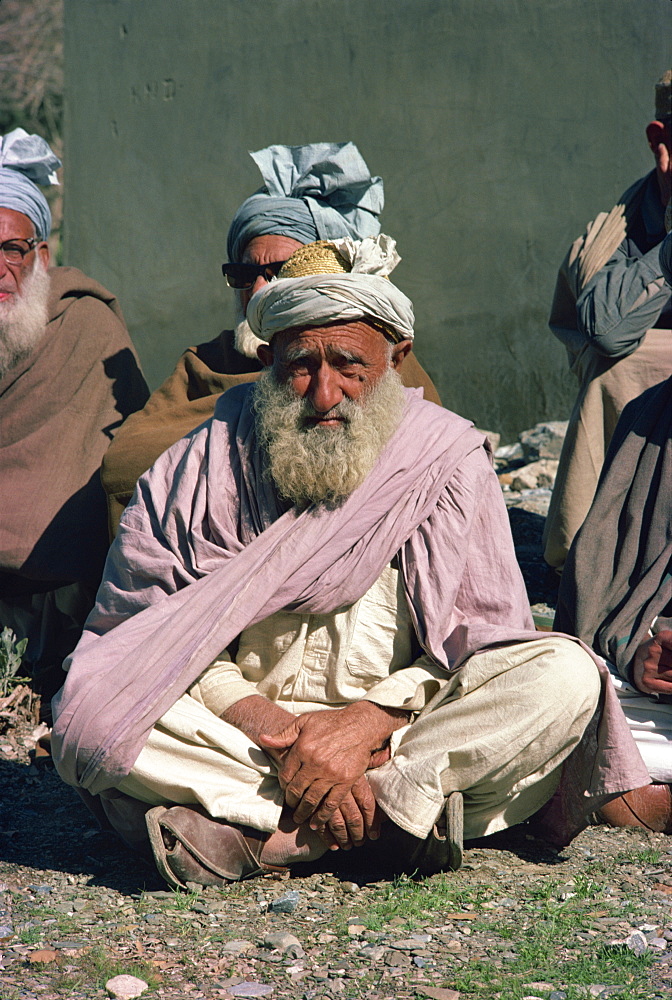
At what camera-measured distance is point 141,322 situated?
31.5ft

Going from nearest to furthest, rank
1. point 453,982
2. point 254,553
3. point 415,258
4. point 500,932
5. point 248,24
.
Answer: point 453,982
point 500,932
point 254,553
point 415,258
point 248,24

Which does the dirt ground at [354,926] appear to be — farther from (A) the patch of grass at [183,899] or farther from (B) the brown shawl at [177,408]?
(B) the brown shawl at [177,408]

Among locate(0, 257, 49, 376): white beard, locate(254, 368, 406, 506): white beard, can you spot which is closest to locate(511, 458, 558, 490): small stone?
locate(0, 257, 49, 376): white beard

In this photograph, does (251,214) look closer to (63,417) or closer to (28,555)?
(63,417)

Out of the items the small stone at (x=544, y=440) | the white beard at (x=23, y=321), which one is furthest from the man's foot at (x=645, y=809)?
the small stone at (x=544, y=440)

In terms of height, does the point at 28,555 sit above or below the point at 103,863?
above

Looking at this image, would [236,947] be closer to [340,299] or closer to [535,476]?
[340,299]

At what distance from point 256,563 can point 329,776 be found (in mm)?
657

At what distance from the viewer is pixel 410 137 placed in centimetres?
799

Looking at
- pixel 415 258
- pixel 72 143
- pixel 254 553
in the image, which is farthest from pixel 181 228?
pixel 254 553

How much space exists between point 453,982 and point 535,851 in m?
0.92

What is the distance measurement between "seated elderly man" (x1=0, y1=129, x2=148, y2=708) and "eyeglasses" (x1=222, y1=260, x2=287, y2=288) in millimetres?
708

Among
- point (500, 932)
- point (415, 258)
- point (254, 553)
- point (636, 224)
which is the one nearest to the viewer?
point (500, 932)

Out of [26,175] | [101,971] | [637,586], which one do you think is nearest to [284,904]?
[101,971]
